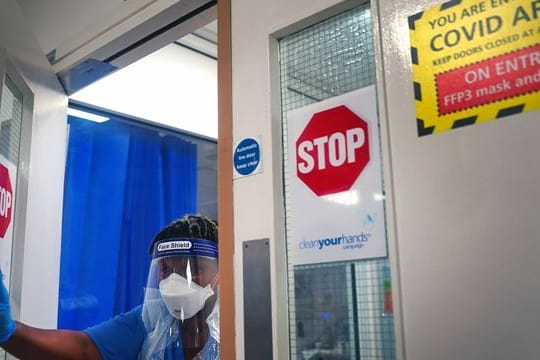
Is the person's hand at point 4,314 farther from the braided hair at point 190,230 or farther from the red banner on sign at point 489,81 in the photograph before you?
the red banner on sign at point 489,81

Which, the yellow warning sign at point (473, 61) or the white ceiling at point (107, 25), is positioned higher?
the white ceiling at point (107, 25)

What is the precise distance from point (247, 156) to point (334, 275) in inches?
13.2

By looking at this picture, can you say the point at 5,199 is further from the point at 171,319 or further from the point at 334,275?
the point at 334,275

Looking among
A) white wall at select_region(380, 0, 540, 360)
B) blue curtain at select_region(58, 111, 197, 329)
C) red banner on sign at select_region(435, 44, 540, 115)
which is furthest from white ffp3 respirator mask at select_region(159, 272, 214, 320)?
red banner on sign at select_region(435, 44, 540, 115)

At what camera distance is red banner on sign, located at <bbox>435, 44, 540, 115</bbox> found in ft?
2.72

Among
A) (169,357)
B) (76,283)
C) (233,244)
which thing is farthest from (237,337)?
(76,283)

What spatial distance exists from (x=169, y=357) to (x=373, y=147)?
1.13m

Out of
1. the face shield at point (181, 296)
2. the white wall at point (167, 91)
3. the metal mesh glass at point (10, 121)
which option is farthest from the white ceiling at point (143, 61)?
the face shield at point (181, 296)

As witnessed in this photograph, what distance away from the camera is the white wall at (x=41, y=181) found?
1589mm

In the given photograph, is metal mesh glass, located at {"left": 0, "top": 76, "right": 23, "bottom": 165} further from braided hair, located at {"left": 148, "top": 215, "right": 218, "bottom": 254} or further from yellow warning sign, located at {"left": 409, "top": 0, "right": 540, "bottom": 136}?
yellow warning sign, located at {"left": 409, "top": 0, "right": 540, "bottom": 136}

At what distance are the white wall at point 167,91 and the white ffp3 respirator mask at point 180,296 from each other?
3.53ft

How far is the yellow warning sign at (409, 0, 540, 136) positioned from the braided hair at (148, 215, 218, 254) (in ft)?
4.21

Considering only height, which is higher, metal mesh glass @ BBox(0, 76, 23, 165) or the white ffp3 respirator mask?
metal mesh glass @ BBox(0, 76, 23, 165)

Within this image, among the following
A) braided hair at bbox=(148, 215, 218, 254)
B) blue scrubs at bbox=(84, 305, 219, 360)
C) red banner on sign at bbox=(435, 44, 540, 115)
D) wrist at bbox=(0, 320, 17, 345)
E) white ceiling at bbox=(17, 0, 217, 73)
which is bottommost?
blue scrubs at bbox=(84, 305, 219, 360)
